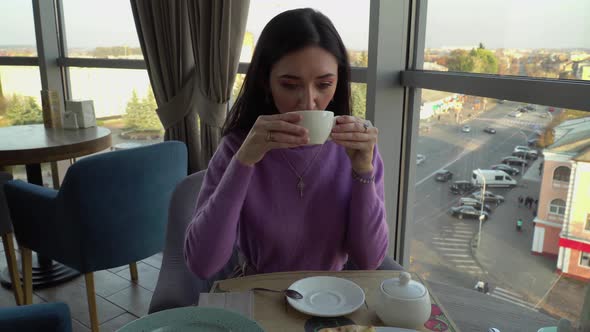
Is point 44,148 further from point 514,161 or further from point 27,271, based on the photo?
point 514,161

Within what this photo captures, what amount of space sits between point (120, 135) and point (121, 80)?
448mm

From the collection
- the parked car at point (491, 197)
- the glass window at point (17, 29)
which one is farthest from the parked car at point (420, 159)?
the glass window at point (17, 29)

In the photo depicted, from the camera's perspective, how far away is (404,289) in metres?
0.77

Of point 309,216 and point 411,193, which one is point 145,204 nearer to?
point 309,216

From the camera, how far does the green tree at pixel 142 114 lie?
11.4 feet

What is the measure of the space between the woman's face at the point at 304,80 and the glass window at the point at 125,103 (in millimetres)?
2476

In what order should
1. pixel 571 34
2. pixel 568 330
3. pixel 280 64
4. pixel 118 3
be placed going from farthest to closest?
1. pixel 118 3
2. pixel 571 34
3. pixel 280 64
4. pixel 568 330

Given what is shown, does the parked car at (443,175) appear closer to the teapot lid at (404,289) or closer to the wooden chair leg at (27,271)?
the teapot lid at (404,289)

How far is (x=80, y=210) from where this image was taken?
187 cm

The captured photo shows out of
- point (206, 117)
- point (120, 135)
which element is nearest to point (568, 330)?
point (206, 117)

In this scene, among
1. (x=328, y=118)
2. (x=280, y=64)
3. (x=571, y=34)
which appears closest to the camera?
(x=328, y=118)

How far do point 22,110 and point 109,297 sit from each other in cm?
278

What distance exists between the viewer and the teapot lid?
2.50 feet

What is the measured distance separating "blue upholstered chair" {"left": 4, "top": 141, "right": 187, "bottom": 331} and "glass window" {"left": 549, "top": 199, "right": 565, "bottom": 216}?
5.31 ft
